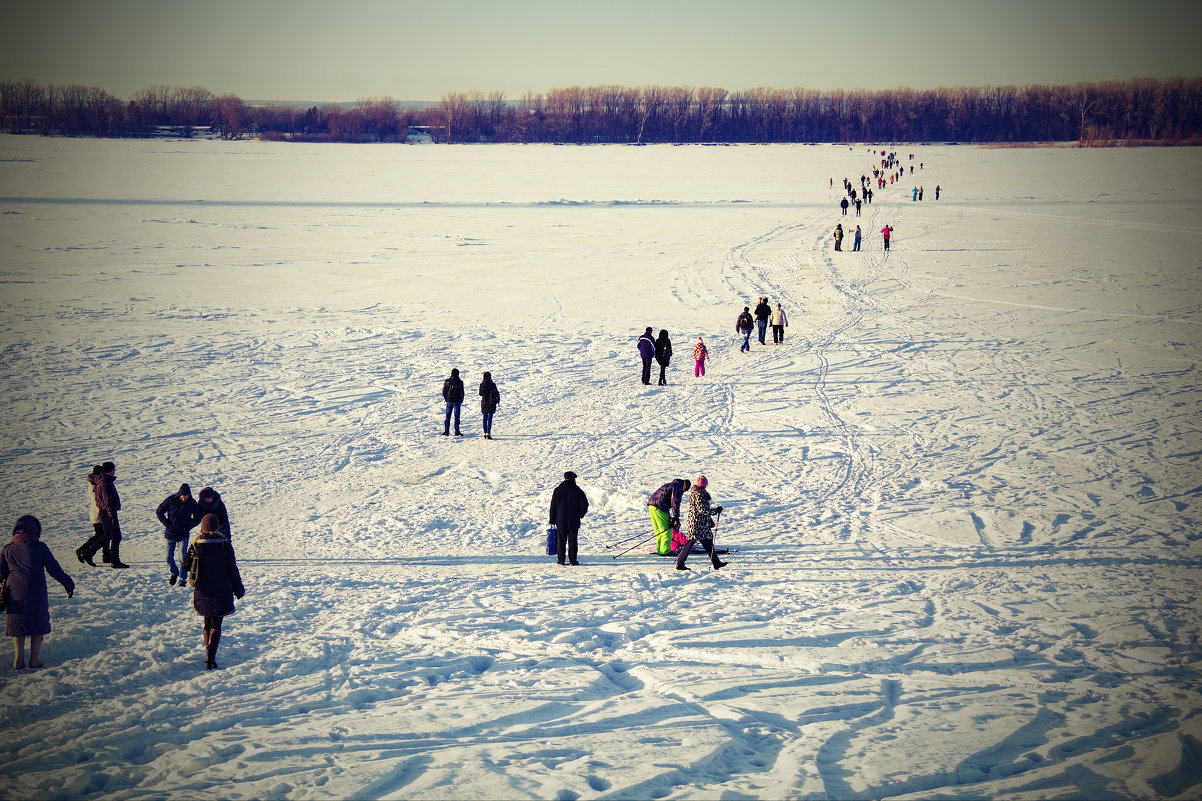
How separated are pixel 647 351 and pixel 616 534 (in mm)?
5506

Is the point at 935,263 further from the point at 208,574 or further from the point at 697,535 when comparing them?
the point at 208,574

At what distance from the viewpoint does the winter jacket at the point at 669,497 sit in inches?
318

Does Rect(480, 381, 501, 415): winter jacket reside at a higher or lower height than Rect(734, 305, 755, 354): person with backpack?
lower

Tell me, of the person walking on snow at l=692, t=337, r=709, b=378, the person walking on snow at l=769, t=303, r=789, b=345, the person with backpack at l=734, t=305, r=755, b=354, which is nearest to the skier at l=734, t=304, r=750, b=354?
the person with backpack at l=734, t=305, r=755, b=354

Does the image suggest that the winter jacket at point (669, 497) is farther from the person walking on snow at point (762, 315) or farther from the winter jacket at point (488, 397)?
the person walking on snow at point (762, 315)

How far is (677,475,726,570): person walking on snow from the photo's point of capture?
7715mm

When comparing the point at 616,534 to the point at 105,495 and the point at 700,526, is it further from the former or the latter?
the point at 105,495

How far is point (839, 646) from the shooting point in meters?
6.29

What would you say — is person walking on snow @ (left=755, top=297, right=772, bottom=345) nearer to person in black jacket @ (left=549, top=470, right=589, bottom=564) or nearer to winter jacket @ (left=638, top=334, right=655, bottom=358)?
winter jacket @ (left=638, top=334, right=655, bottom=358)

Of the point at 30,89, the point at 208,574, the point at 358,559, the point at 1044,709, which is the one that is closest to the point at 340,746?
the point at 208,574

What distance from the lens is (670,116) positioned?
146375mm

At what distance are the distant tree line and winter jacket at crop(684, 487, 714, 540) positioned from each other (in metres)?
123

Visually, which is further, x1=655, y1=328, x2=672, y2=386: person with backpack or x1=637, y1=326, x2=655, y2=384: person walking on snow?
x1=655, y1=328, x2=672, y2=386: person with backpack

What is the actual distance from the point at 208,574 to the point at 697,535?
4.03 metres
